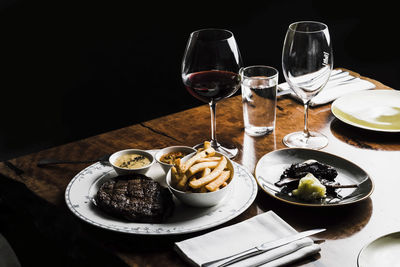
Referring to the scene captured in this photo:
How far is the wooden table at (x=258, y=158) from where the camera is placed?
0.99 meters

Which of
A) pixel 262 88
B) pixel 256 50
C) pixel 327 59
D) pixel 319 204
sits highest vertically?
pixel 327 59

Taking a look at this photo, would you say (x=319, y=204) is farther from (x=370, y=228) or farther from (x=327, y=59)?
(x=327, y=59)

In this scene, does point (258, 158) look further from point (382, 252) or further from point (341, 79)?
point (341, 79)

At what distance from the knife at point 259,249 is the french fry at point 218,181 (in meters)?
0.16

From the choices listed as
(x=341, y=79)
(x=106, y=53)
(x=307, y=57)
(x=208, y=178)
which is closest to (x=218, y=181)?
(x=208, y=178)

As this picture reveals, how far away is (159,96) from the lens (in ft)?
9.86

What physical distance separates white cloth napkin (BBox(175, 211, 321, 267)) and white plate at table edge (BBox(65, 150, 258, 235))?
0.03 m

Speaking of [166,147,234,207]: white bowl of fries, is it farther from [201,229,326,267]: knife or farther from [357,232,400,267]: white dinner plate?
[357,232,400,267]: white dinner plate

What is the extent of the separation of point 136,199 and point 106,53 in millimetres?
1758

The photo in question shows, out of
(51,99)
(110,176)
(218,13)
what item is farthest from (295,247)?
(218,13)

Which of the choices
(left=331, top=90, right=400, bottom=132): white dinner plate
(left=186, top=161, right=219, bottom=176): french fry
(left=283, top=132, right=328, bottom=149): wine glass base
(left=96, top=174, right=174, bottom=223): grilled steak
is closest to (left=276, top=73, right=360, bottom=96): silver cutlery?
(left=331, top=90, right=400, bottom=132): white dinner plate

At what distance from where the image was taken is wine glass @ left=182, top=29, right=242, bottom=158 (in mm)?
1271

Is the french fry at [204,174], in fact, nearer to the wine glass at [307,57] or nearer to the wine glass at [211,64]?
the wine glass at [211,64]

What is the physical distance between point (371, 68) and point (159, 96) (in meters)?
1.52
